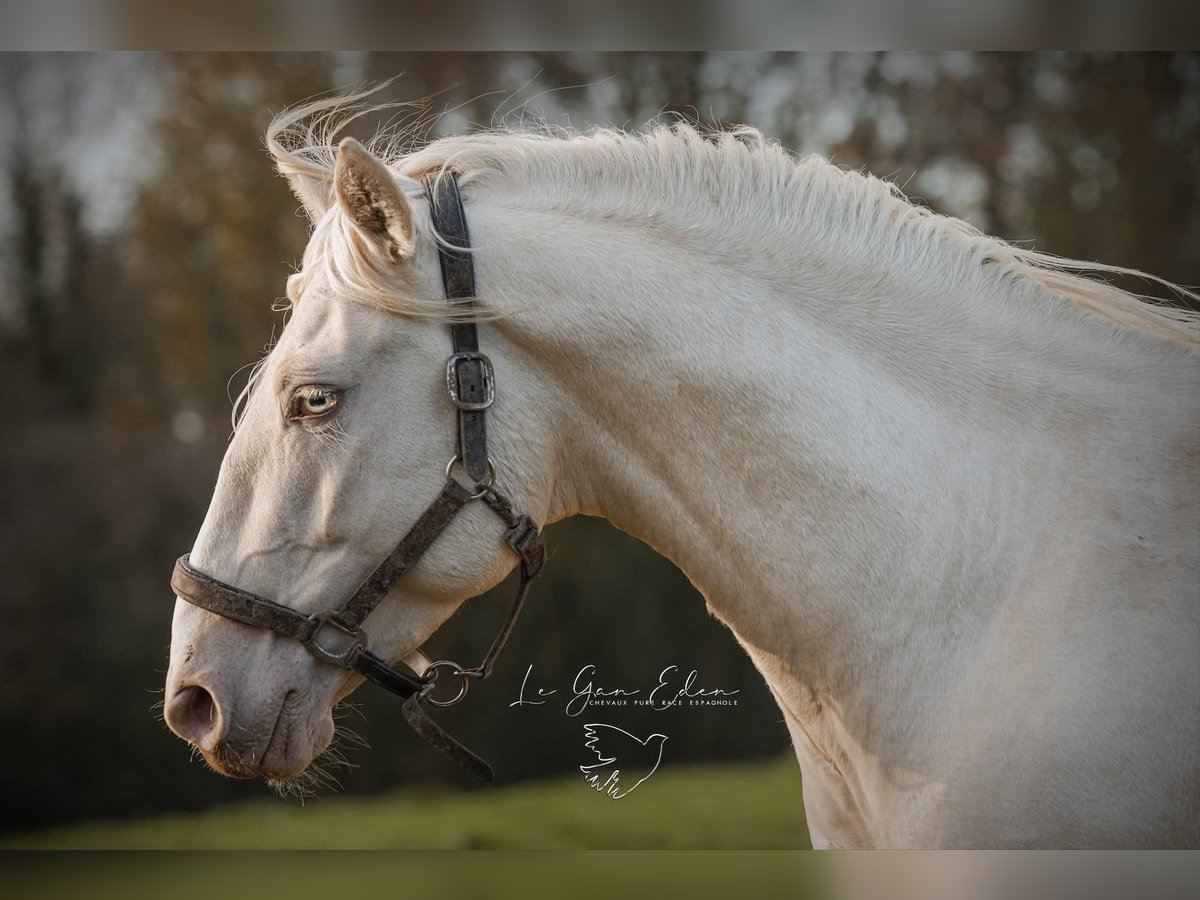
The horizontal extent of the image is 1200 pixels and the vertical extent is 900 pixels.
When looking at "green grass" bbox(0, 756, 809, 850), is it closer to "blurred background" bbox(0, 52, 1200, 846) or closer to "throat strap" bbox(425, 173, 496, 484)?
"blurred background" bbox(0, 52, 1200, 846)

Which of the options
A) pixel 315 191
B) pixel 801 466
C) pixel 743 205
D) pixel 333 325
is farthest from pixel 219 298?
pixel 801 466

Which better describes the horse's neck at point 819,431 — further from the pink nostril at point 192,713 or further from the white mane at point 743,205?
the pink nostril at point 192,713

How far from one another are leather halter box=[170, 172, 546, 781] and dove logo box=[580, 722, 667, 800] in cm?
181

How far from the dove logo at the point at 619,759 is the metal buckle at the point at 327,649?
5.96 feet

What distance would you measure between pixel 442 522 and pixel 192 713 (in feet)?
1.70

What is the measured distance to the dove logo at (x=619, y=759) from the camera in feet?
10.3

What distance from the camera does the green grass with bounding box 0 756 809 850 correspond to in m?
3.24

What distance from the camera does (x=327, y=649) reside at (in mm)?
1479

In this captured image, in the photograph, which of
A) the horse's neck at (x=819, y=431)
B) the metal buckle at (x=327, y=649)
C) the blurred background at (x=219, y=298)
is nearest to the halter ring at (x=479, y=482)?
the horse's neck at (x=819, y=431)

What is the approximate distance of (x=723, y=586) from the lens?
1.49 meters

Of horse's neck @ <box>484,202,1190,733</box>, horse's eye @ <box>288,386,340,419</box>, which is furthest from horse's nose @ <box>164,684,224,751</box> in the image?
horse's neck @ <box>484,202,1190,733</box>
